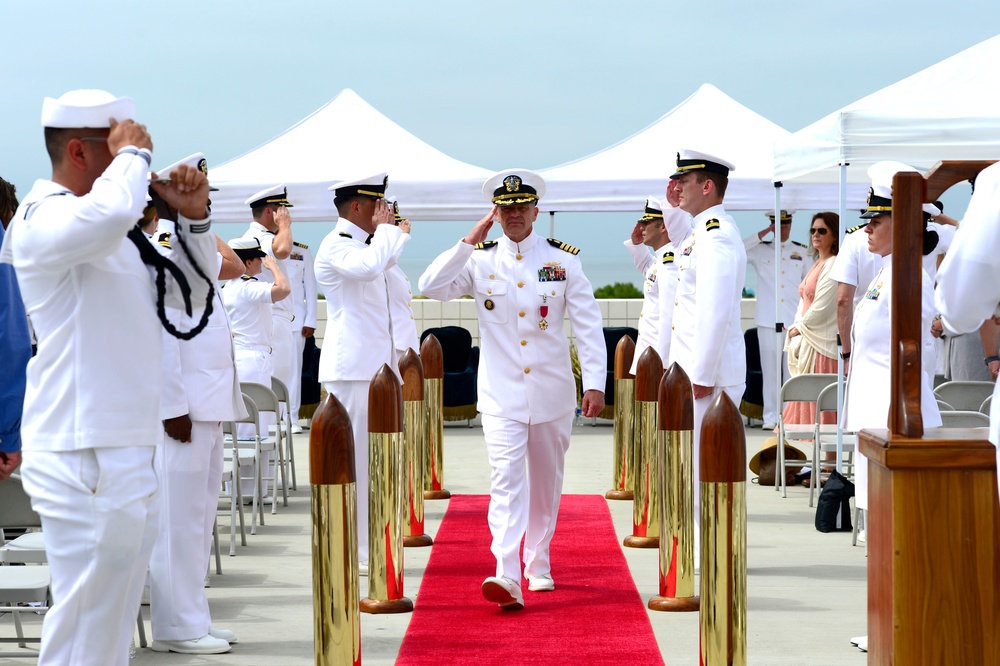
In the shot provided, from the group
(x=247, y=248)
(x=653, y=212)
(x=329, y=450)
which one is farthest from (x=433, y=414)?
(x=329, y=450)

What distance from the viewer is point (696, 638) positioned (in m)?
5.82

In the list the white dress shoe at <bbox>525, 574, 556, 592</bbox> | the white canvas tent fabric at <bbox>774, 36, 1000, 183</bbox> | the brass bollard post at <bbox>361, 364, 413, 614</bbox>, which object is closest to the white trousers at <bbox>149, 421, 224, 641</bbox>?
the brass bollard post at <bbox>361, 364, 413, 614</bbox>

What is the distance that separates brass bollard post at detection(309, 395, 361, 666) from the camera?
4426mm

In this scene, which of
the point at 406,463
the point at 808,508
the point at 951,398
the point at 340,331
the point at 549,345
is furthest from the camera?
the point at 808,508

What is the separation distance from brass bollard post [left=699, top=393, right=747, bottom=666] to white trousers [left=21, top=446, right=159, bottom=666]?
6.34 feet

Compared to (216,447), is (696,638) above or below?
below

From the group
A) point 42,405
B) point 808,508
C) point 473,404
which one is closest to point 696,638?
point 42,405

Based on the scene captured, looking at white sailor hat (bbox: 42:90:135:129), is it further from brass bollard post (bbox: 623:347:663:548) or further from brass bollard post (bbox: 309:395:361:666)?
brass bollard post (bbox: 623:347:663:548)

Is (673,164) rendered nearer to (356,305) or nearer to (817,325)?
(817,325)

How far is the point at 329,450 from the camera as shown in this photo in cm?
459

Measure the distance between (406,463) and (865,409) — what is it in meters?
3.16

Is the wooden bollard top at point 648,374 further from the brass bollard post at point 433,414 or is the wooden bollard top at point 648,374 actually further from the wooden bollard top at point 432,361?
the wooden bollard top at point 432,361

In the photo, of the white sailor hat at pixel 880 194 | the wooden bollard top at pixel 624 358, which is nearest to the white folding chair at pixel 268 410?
the wooden bollard top at pixel 624 358

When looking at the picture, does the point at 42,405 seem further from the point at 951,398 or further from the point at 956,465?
the point at 951,398
